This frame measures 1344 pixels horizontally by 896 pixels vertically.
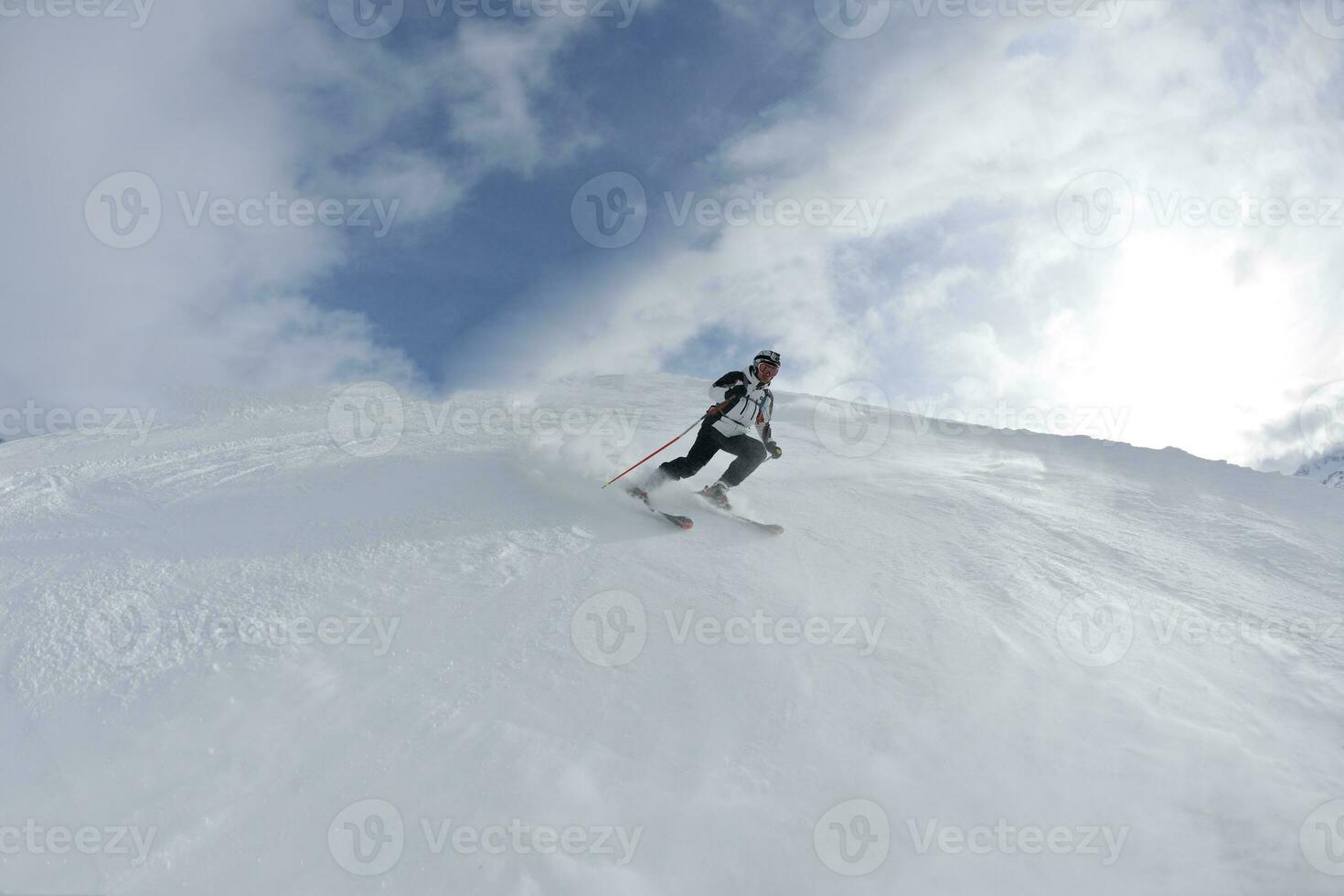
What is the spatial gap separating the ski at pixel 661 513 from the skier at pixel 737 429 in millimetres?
364

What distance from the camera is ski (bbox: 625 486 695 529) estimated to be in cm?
762

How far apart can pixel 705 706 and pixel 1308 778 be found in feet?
13.8

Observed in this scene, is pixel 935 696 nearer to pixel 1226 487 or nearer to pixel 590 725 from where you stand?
pixel 590 725

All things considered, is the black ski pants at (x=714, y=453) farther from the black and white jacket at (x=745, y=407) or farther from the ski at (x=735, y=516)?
the ski at (x=735, y=516)

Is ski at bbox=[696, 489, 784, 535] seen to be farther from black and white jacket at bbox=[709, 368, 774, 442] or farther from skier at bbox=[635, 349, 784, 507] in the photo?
black and white jacket at bbox=[709, 368, 774, 442]

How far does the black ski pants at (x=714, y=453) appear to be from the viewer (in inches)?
340

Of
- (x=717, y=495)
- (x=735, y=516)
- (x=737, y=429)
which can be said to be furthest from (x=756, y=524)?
(x=737, y=429)

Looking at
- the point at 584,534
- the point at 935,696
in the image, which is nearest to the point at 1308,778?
the point at 935,696

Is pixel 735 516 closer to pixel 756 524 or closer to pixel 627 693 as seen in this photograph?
pixel 756 524

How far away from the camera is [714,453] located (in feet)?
28.8

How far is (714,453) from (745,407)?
76 cm

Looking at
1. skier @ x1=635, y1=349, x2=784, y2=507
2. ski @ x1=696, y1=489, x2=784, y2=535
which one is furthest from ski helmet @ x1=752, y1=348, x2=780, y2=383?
ski @ x1=696, y1=489, x2=784, y2=535

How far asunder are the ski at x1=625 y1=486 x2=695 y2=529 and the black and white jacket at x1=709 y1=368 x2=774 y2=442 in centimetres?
145

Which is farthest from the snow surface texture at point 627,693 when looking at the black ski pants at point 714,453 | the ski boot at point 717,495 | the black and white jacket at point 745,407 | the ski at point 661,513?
the black and white jacket at point 745,407
